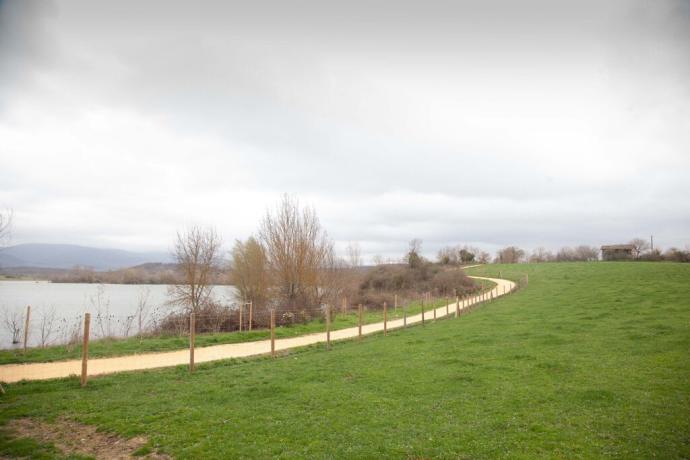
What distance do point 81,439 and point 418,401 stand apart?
6.77 m

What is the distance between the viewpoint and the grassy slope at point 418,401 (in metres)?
6.93

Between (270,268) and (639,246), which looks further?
(639,246)

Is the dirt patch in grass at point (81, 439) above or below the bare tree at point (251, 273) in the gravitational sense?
below

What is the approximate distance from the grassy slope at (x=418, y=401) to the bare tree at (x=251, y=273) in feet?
62.1

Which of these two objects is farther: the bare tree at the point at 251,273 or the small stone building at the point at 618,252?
the small stone building at the point at 618,252

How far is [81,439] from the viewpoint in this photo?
7449 millimetres

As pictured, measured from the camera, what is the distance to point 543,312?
79.4 feet

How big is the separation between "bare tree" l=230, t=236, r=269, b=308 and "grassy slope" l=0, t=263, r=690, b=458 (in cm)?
1892

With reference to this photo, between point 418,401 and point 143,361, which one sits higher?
point 418,401

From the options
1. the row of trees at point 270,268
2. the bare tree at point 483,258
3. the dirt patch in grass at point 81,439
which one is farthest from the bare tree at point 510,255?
the dirt patch in grass at point 81,439

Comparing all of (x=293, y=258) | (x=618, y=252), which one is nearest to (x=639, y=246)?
(x=618, y=252)

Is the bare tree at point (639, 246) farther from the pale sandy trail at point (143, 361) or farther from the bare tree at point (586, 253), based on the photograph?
the pale sandy trail at point (143, 361)

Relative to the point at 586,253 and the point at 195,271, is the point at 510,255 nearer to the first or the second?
the point at 586,253

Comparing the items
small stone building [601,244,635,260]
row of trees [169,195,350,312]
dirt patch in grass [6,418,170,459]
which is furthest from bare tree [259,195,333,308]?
small stone building [601,244,635,260]
